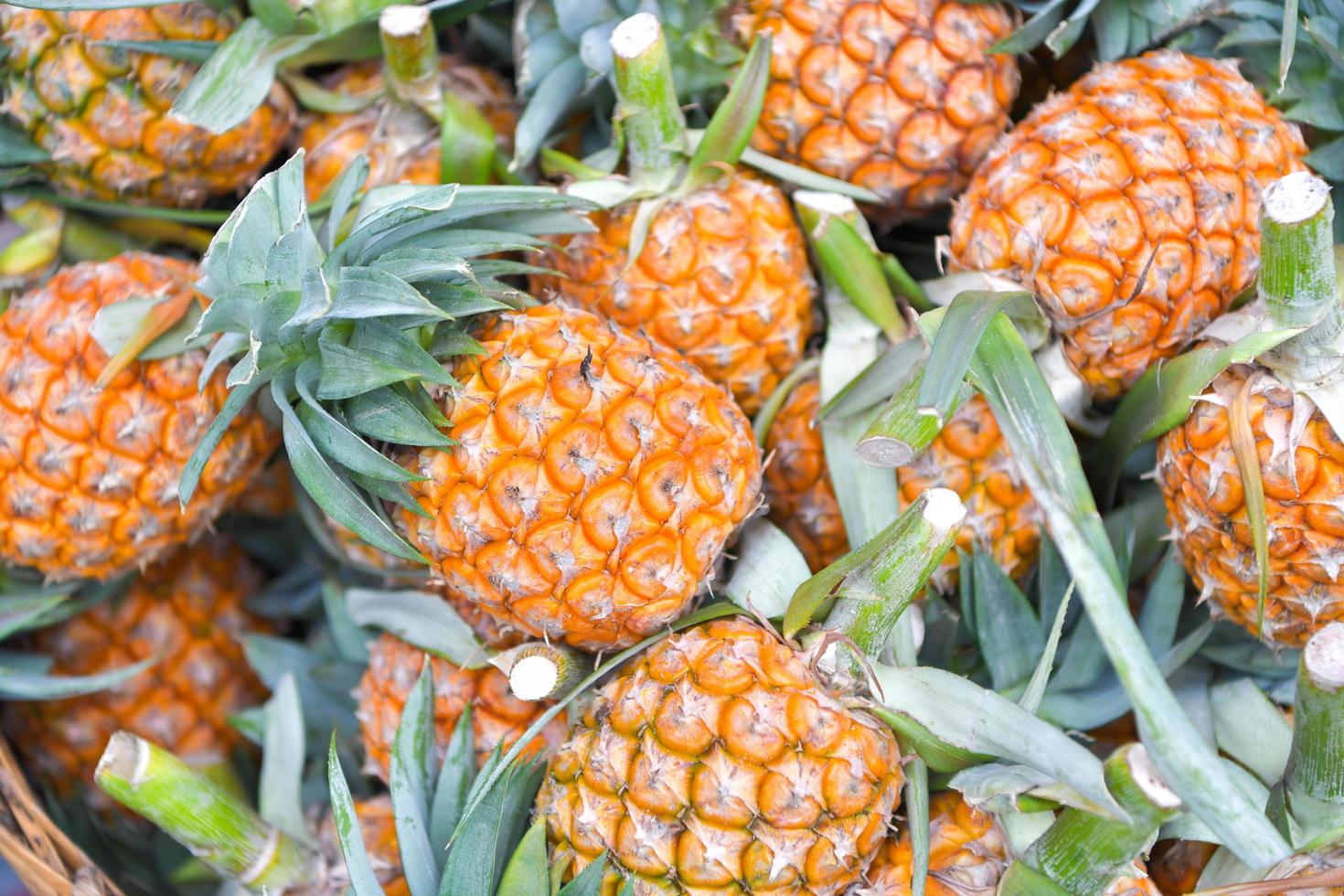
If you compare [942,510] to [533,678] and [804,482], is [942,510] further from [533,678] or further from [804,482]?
[533,678]

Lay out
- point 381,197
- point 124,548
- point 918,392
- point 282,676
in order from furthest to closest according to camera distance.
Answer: point 282,676, point 124,548, point 381,197, point 918,392

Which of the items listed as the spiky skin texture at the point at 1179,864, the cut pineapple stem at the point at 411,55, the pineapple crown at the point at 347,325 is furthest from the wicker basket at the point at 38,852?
the spiky skin texture at the point at 1179,864

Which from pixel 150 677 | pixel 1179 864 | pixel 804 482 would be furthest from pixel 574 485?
pixel 150 677

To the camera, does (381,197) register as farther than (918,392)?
Yes

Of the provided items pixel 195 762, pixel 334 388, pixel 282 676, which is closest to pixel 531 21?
pixel 334 388

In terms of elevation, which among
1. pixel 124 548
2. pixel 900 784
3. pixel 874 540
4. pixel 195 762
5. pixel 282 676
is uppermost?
pixel 874 540

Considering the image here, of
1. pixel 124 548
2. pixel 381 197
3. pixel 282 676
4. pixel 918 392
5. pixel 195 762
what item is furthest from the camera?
pixel 195 762

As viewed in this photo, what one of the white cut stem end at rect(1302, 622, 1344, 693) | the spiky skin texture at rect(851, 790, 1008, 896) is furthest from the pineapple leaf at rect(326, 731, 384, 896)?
the white cut stem end at rect(1302, 622, 1344, 693)

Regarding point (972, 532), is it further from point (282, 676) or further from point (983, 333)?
point (282, 676)

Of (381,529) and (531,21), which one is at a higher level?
(531,21)
